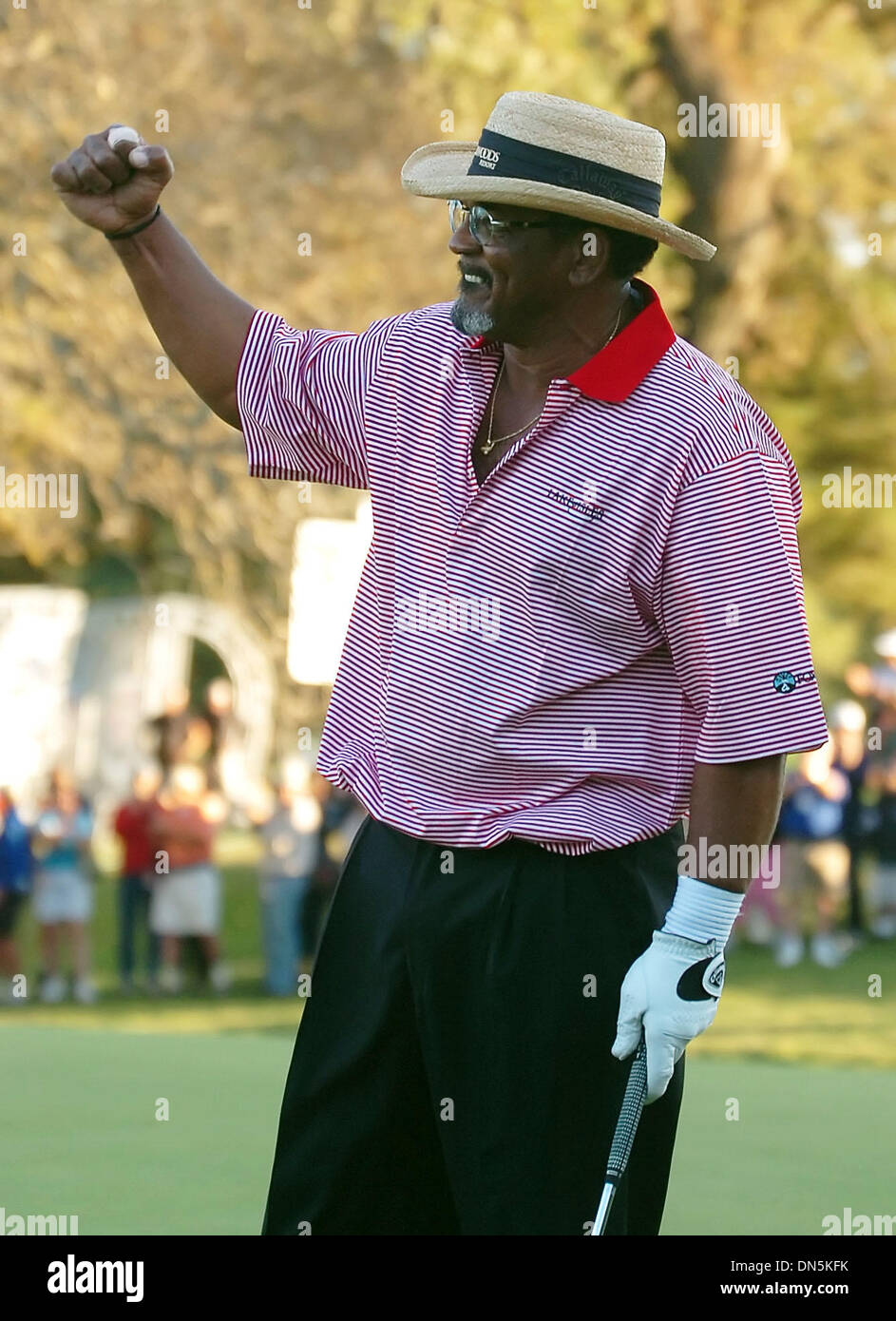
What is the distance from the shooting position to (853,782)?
1309 cm

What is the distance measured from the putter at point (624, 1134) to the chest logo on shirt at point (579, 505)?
0.78m

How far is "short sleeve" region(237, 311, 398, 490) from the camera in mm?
3326

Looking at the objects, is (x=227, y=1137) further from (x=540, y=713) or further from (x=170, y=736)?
(x=170, y=736)

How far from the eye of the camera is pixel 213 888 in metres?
11.7

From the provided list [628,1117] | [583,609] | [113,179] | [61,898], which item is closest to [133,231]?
[113,179]

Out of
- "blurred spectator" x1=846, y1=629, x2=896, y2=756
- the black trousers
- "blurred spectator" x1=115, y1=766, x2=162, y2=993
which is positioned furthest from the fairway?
"blurred spectator" x1=846, y1=629, x2=896, y2=756

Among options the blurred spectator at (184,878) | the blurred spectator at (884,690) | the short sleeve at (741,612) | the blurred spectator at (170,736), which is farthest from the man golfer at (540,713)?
the blurred spectator at (884,690)

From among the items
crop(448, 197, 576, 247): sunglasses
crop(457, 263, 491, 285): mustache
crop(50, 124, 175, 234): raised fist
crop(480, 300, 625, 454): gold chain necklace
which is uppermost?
crop(50, 124, 175, 234): raised fist

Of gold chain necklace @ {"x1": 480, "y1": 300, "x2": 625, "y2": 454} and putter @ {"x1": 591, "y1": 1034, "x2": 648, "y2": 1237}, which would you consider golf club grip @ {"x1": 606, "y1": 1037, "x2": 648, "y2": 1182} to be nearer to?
Answer: putter @ {"x1": 591, "y1": 1034, "x2": 648, "y2": 1237}

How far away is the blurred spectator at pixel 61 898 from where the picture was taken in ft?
39.0

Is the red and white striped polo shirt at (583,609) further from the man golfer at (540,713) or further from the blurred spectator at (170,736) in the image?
the blurred spectator at (170,736)

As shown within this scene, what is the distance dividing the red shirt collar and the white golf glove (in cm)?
73
